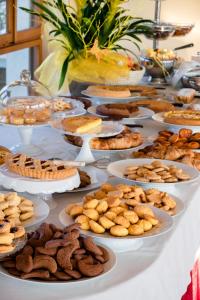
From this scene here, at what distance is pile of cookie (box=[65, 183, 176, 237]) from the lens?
40.6 inches

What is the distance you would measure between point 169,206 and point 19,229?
348mm

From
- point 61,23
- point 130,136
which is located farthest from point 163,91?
point 130,136

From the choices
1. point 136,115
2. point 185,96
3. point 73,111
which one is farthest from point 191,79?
point 73,111

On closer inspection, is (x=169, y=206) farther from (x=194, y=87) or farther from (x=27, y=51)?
(x=27, y=51)

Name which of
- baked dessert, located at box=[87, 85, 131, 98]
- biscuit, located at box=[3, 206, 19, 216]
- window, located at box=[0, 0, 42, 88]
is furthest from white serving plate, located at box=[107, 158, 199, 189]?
window, located at box=[0, 0, 42, 88]

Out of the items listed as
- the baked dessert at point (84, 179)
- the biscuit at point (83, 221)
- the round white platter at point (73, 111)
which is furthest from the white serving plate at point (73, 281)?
the round white platter at point (73, 111)

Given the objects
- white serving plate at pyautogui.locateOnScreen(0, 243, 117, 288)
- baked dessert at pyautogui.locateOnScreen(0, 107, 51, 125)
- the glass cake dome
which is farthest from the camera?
the glass cake dome

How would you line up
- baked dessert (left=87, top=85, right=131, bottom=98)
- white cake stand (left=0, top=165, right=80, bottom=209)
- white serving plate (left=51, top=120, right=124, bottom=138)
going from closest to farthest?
white cake stand (left=0, top=165, right=80, bottom=209) < white serving plate (left=51, top=120, right=124, bottom=138) < baked dessert (left=87, top=85, right=131, bottom=98)

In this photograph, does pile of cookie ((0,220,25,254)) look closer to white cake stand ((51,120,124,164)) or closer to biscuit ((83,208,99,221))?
biscuit ((83,208,99,221))

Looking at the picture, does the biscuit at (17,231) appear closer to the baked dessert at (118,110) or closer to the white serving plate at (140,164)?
the white serving plate at (140,164)

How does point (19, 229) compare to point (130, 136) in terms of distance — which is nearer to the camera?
point (19, 229)

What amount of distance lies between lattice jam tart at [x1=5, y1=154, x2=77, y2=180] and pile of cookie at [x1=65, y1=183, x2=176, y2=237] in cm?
8

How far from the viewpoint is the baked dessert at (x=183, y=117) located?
1.88 meters

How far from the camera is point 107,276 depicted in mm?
935
